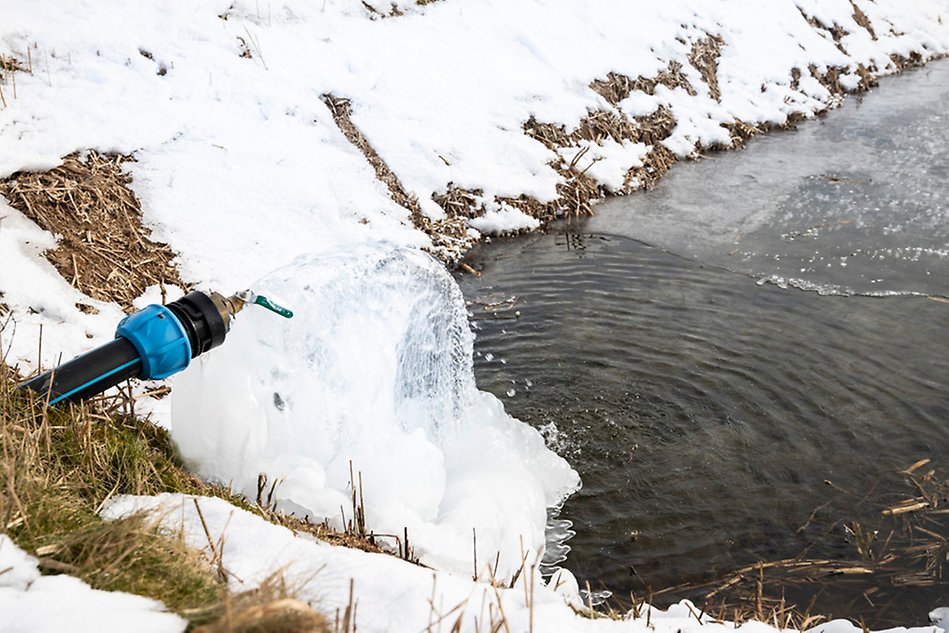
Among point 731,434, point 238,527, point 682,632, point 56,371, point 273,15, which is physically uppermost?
point 273,15

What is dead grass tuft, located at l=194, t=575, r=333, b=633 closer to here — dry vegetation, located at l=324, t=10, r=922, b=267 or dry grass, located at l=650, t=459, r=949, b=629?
dry grass, located at l=650, t=459, r=949, b=629

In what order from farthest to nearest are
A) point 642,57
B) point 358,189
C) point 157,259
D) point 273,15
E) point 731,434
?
point 642,57, point 273,15, point 358,189, point 157,259, point 731,434

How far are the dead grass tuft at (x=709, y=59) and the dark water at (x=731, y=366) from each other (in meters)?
3.12

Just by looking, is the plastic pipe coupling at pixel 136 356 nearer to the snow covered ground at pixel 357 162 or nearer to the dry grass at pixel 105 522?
the dry grass at pixel 105 522

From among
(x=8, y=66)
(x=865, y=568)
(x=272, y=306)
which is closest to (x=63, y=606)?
(x=272, y=306)

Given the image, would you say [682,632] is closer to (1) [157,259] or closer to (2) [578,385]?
(2) [578,385]

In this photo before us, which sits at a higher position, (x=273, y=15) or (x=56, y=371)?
(x=273, y=15)

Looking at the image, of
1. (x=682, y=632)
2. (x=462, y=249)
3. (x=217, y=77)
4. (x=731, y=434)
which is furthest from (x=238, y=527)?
(x=217, y=77)

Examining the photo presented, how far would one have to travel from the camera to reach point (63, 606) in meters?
1.92

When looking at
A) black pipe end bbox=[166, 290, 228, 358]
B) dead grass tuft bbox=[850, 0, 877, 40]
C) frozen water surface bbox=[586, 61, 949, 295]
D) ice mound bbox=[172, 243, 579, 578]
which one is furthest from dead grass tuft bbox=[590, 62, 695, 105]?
black pipe end bbox=[166, 290, 228, 358]

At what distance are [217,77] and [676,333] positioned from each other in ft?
17.5

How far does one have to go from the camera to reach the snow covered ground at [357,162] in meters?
3.69

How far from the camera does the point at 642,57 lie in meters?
12.4

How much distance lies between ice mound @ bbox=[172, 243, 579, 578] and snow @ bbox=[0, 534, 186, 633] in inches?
55.6
